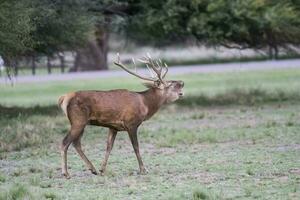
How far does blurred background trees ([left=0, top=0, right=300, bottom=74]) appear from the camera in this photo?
74.8ft

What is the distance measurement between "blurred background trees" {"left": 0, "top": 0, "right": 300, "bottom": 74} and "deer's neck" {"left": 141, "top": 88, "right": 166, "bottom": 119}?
22.5ft

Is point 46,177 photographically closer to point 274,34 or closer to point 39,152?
point 39,152

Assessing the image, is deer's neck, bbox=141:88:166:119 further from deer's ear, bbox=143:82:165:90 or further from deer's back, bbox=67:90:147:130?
deer's back, bbox=67:90:147:130

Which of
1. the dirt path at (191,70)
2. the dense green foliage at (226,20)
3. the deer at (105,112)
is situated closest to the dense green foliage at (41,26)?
the dense green foliage at (226,20)

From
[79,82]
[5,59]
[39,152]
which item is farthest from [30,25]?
[79,82]

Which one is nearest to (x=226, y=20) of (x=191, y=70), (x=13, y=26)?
(x=13, y=26)

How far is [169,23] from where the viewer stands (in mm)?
26625

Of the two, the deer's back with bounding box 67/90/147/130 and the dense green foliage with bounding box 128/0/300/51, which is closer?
the deer's back with bounding box 67/90/147/130

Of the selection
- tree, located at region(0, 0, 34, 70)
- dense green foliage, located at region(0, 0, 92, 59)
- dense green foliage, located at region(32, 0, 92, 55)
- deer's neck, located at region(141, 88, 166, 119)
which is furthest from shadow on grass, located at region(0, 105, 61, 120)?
deer's neck, located at region(141, 88, 166, 119)

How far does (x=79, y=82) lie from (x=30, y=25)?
67.0 feet

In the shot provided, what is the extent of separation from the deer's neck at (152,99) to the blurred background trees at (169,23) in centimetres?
687

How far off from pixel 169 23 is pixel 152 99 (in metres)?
12.0

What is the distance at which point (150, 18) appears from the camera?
1052 inches

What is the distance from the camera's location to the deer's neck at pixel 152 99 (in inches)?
580
